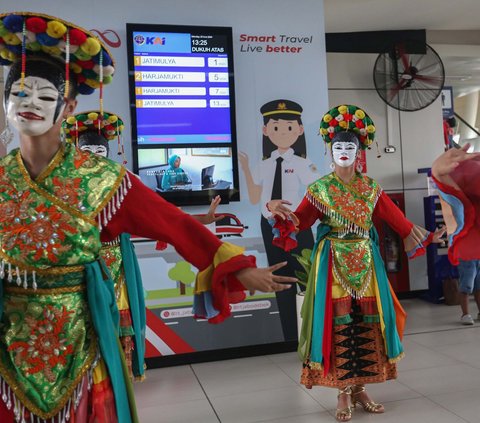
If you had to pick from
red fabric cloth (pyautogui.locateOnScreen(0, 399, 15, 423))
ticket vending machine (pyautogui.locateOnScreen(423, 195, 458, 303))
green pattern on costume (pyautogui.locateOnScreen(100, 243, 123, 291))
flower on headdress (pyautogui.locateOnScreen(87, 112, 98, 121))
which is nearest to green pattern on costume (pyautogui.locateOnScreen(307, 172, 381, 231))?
green pattern on costume (pyautogui.locateOnScreen(100, 243, 123, 291))

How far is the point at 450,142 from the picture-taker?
20.9 feet

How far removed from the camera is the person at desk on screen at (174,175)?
155 inches

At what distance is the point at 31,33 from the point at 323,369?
231 centimetres

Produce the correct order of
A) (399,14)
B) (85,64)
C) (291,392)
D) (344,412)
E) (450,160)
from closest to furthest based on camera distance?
(85,64) < (450,160) < (344,412) < (291,392) < (399,14)

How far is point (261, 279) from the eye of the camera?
144cm

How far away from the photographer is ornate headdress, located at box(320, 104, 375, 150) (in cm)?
320

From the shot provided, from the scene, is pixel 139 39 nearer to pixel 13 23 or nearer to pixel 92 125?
pixel 92 125

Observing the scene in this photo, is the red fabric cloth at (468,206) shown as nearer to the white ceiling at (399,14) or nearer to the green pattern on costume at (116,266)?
the green pattern on costume at (116,266)

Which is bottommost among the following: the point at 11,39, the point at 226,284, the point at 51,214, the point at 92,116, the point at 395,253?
the point at 395,253

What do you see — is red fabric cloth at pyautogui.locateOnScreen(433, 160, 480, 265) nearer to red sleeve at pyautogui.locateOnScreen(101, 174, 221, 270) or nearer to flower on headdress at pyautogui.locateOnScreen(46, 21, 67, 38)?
red sleeve at pyautogui.locateOnScreen(101, 174, 221, 270)

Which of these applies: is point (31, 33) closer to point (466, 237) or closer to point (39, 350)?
point (39, 350)

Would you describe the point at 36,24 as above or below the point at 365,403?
above

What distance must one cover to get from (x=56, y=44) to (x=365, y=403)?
2.53m

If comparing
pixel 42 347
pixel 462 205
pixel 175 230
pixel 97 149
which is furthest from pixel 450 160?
pixel 97 149
